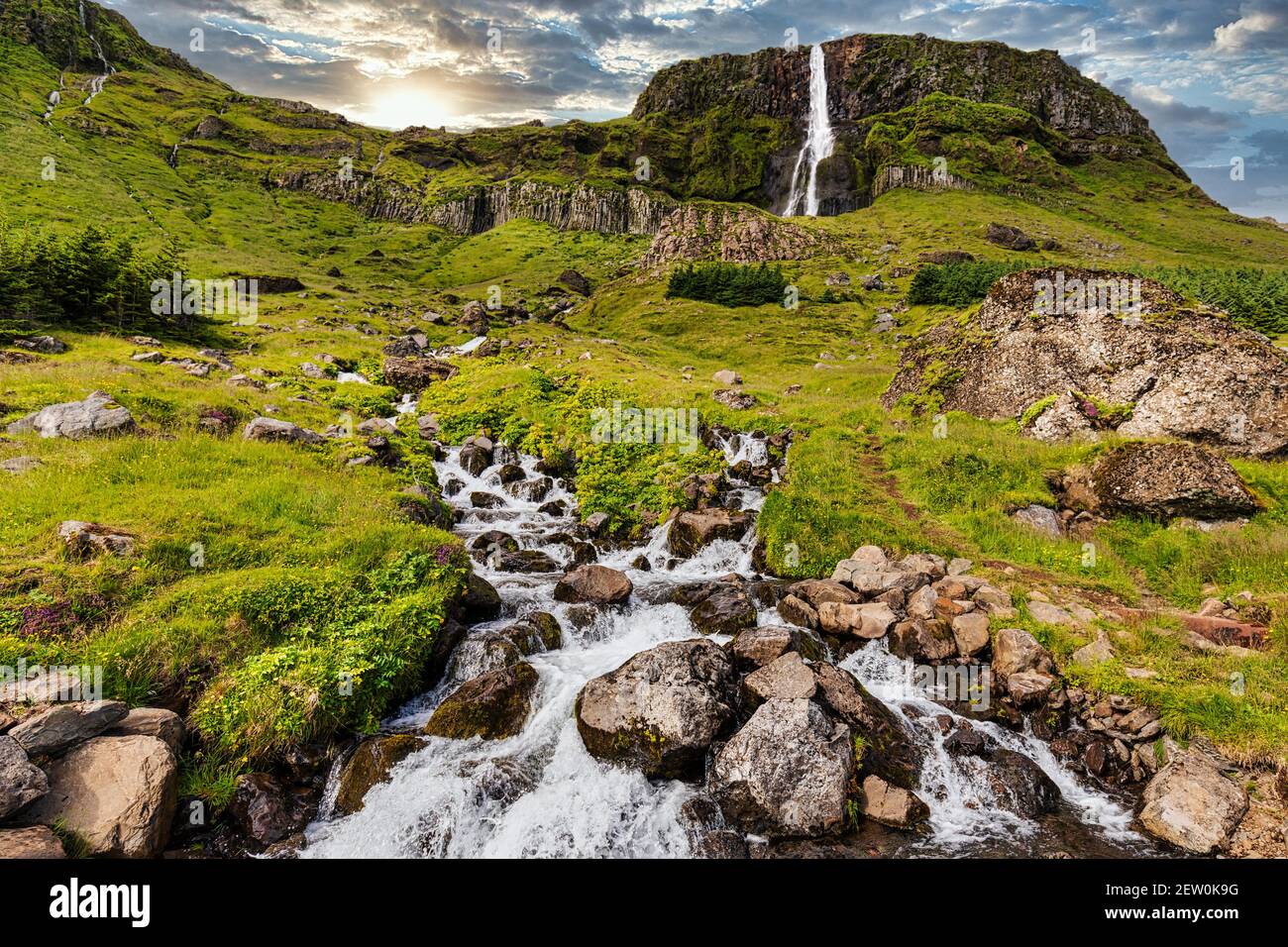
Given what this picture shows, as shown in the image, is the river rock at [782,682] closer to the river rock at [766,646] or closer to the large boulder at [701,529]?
the river rock at [766,646]

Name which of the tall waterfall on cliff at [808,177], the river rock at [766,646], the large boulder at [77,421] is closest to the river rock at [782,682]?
the river rock at [766,646]

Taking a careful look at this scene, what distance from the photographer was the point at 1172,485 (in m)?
16.9

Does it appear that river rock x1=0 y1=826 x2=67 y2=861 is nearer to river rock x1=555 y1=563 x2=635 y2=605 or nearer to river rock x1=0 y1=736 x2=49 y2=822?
river rock x1=0 y1=736 x2=49 y2=822

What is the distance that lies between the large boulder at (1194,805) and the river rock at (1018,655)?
2.86 metres

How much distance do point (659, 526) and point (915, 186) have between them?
17573 centimetres

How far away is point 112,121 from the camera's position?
7082 inches

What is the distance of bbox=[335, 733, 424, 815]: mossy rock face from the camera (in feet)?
33.0

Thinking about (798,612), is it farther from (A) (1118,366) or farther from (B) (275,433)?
(A) (1118,366)

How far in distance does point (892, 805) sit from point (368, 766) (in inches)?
396

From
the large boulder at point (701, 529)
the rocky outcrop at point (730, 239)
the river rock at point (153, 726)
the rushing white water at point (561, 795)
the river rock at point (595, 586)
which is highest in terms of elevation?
the rocky outcrop at point (730, 239)

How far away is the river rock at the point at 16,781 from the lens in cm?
732

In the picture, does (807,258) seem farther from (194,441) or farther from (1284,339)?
(194,441)
